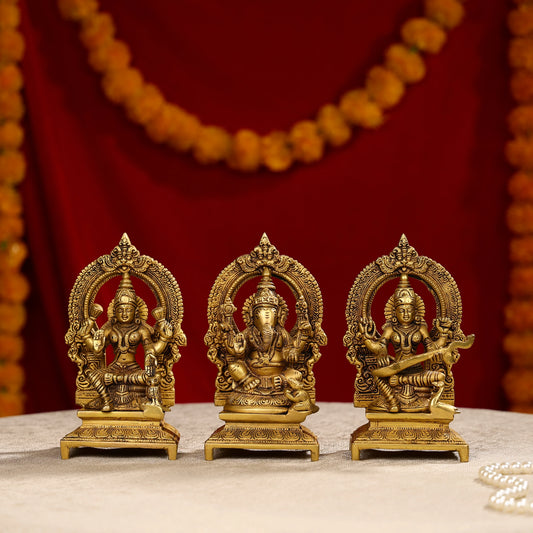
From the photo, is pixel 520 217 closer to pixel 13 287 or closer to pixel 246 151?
pixel 246 151

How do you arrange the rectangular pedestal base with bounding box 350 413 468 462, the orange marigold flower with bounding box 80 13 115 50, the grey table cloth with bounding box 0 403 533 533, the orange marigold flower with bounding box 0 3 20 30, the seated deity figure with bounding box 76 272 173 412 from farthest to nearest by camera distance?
1. the orange marigold flower with bounding box 80 13 115 50
2. the orange marigold flower with bounding box 0 3 20 30
3. the seated deity figure with bounding box 76 272 173 412
4. the rectangular pedestal base with bounding box 350 413 468 462
5. the grey table cloth with bounding box 0 403 533 533

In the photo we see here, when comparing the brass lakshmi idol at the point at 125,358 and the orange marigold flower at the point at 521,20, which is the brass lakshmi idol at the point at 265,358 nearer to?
the brass lakshmi idol at the point at 125,358

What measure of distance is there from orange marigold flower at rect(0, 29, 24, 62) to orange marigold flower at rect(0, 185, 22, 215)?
2.49 ft

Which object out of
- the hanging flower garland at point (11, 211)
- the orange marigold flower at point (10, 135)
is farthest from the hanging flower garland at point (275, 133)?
the orange marigold flower at point (10, 135)

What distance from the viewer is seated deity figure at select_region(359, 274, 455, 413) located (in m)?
3.34

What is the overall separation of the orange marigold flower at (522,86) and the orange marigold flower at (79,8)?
2531 mm

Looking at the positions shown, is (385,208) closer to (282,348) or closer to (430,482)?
(282,348)

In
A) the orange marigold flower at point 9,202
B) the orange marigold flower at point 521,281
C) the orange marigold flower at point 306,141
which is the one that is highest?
the orange marigold flower at point 306,141

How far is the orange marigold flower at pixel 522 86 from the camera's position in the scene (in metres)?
5.34

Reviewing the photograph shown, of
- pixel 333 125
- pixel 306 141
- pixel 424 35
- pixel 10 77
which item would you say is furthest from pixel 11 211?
pixel 424 35

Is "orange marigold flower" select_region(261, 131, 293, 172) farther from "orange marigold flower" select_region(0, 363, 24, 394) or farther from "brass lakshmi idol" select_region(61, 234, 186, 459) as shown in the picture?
"brass lakshmi idol" select_region(61, 234, 186, 459)

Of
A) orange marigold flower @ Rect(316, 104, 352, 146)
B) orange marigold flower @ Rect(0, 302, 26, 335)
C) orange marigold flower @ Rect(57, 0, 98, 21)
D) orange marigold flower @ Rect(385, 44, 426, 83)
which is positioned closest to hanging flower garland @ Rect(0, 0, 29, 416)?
orange marigold flower @ Rect(0, 302, 26, 335)

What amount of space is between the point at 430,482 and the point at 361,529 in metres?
0.59

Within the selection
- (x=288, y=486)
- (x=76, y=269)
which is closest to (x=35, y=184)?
(x=76, y=269)
